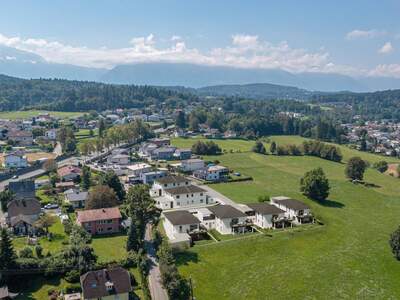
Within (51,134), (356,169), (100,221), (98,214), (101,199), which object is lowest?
(100,221)

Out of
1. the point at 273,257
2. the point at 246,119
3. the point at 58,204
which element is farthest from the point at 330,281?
the point at 246,119

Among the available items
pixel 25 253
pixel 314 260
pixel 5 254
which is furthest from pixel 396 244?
pixel 5 254

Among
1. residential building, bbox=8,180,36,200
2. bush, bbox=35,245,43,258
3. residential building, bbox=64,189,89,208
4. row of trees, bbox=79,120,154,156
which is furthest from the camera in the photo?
row of trees, bbox=79,120,154,156

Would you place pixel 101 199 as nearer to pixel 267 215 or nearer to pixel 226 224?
pixel 226 224

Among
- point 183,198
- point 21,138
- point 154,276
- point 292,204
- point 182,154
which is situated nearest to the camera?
point 154,276

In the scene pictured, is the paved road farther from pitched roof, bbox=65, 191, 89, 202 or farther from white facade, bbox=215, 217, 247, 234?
pitched roof, bbox=65, 191, 89, 202

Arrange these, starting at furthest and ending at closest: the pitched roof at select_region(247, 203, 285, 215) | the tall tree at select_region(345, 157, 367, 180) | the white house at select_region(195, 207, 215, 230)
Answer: the tall tree at select_region(345, 157, 367, 180) → the pitched roof at select_region(247, 203, 285, 215) → the white house at select_region(195, 207, 215, 230)

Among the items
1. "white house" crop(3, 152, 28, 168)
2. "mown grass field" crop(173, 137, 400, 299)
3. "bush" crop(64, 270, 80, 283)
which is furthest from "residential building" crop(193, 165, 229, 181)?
"bush" crop(64, 270, 80, 283)
